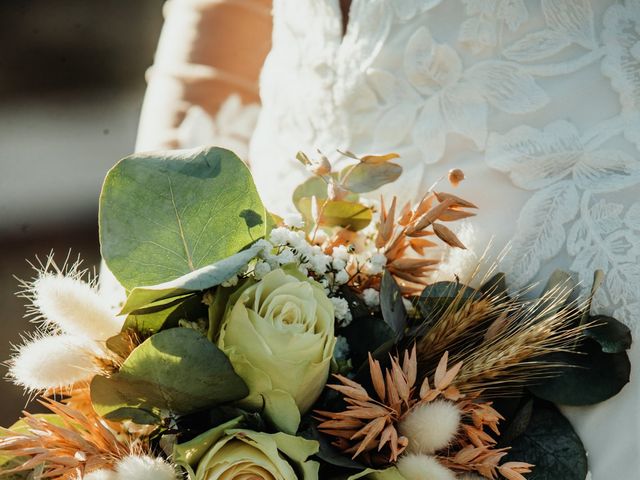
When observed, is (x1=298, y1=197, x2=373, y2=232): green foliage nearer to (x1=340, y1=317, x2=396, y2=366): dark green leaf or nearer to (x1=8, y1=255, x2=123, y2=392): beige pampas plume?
(x1=340, y1=317, x2=396, y2=366): dark green leaf

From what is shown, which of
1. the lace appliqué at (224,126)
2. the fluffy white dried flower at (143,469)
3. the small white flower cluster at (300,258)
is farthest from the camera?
the lace appliqué at (224,126)

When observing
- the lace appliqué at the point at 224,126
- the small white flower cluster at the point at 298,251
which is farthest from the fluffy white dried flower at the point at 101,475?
the lace appliqué at the point at 224,126

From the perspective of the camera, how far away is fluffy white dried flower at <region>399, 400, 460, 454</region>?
1.79 feet

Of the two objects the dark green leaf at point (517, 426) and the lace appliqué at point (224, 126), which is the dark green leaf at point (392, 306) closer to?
the dark green leaf at point (517, 426)

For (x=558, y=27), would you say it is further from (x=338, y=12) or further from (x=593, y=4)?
(x=338, y=12)

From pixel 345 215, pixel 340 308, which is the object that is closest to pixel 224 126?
pixel 345 215

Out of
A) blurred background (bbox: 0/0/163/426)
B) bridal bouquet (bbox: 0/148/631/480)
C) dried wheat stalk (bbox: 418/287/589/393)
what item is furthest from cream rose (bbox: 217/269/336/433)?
blurred background (bbox: 0/0/163/426)

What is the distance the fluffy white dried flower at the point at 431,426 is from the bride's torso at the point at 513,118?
200 mm

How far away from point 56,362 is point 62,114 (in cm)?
225

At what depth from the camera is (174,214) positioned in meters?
0.64

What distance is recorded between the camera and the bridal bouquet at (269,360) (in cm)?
55

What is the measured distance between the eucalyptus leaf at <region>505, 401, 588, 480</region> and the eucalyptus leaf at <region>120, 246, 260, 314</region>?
0.29 m

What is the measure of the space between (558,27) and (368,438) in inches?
19.5

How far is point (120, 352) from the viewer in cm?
60
